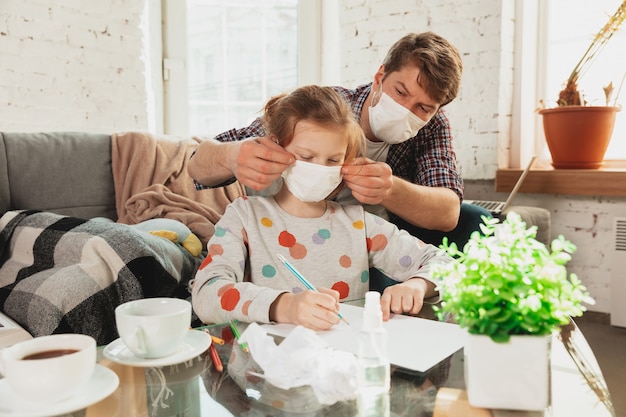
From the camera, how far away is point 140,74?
2.96 metres

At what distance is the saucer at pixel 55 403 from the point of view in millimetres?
596

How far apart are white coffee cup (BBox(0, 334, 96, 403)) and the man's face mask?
3.47 feet

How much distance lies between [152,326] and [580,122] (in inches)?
89.4

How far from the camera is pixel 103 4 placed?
9.35 ft

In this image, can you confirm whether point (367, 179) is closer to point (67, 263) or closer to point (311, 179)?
point (311, 179)

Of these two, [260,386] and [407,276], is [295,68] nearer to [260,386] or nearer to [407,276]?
[407,276]

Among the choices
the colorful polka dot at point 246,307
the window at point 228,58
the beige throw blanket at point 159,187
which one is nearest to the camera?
the colorful polka dot at point 246,307

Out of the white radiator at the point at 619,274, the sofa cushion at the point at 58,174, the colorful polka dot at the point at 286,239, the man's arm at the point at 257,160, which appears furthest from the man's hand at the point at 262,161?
the white radiator at the point at 619,274

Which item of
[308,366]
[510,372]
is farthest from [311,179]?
[510,372]

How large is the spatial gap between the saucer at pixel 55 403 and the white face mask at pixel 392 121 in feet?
3.42

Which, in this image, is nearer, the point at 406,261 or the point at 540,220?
the point at 406,261

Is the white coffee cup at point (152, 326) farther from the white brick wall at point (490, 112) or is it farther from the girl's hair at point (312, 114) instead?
the white brick wall at point (490, 112)

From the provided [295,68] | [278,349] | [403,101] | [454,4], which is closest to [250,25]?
[295,68]

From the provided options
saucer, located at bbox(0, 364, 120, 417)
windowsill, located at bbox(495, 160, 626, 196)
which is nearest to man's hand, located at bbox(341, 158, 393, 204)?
saucer, located at bbox(0, 364, 120, 417)
